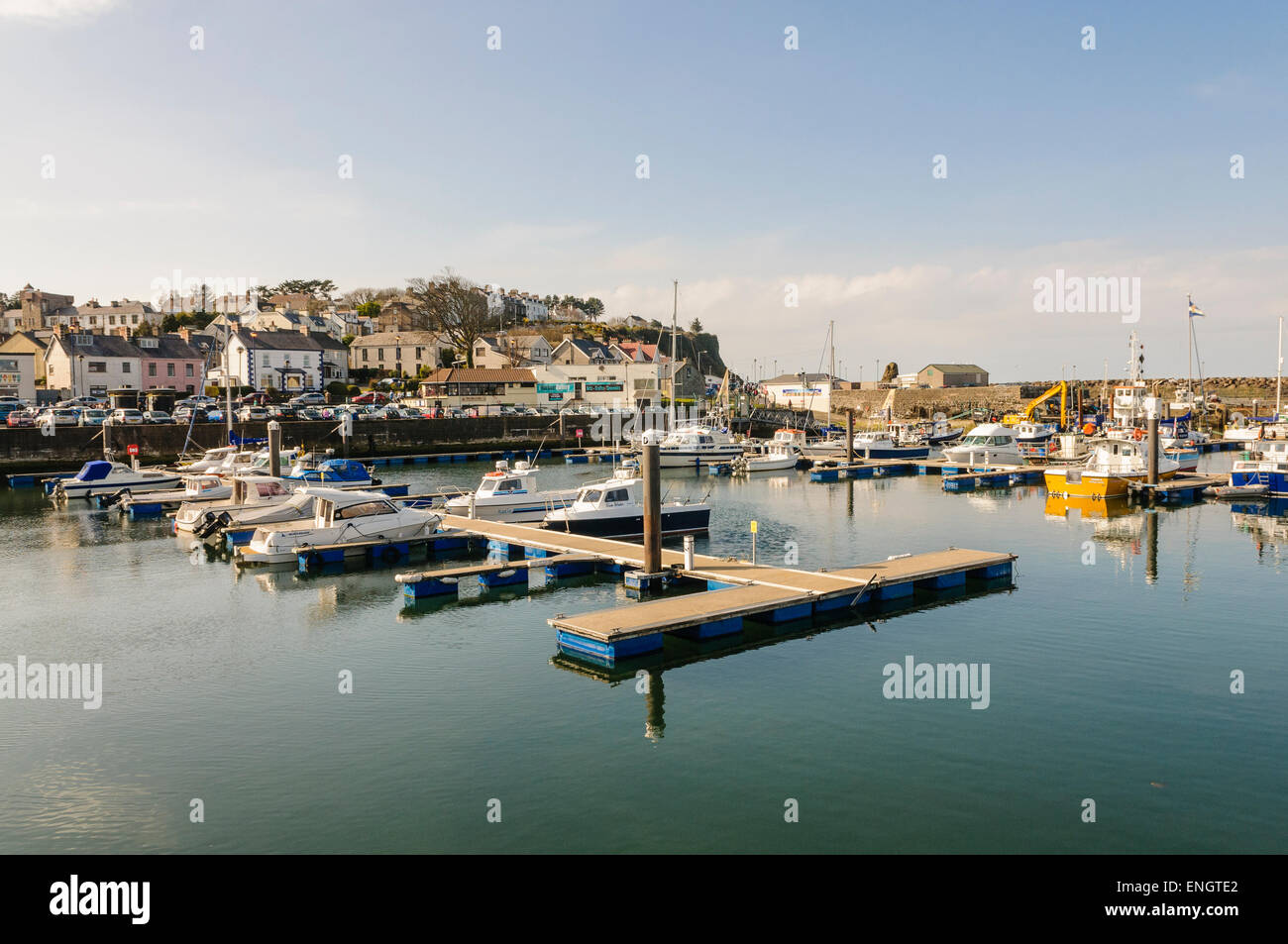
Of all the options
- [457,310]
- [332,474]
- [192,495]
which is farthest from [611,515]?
[457,310]

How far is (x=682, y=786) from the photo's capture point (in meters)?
13.5

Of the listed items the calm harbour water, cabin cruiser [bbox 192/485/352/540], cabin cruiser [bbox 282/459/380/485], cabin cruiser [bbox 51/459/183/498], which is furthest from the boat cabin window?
cabin cruiser [bbox 51/459/183/498]

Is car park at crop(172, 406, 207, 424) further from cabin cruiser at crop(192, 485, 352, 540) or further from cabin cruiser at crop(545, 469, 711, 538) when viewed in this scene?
cabin cruiser at crop(545, 469, 711, 538)

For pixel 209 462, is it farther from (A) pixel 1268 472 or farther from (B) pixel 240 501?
(A) pixel 1268 472

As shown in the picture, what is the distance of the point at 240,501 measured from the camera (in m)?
37.9

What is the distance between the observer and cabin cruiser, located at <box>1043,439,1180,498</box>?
45.6m

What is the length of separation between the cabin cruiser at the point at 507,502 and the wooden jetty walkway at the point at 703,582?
3533 millimetres

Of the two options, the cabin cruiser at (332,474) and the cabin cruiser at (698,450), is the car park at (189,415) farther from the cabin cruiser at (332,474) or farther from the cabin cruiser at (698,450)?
the cabin cruiser at (698,450)

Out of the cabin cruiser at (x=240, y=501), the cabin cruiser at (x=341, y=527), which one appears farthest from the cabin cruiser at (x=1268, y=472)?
the cabin cruiser at (x=240, y=501)

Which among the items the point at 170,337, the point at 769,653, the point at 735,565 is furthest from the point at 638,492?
the point at 170,337

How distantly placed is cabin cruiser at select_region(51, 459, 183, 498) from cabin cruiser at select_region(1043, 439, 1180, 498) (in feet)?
149

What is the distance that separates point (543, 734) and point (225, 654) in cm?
887
